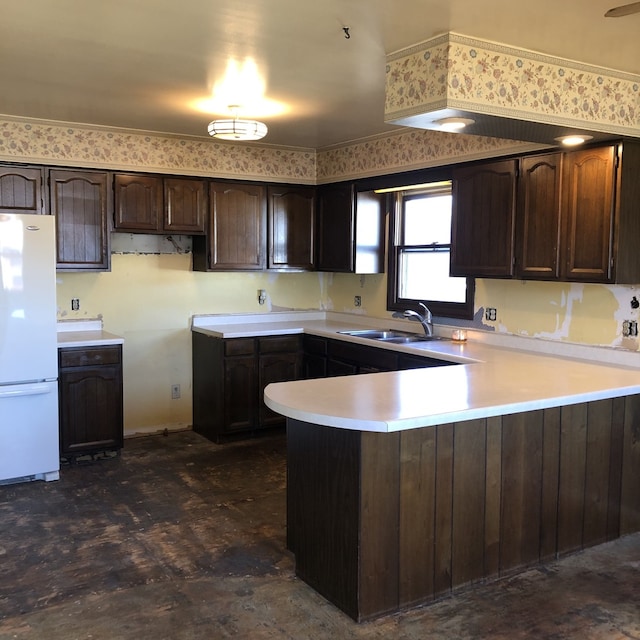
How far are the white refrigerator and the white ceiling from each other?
0.85 metres

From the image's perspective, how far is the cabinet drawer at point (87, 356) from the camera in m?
4.54

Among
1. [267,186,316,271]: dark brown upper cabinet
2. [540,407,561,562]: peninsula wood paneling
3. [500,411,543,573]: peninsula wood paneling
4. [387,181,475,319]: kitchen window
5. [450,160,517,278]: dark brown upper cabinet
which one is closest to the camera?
[500,411,543,573]: peninsula wood paneling

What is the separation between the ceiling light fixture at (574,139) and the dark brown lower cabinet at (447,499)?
1311 mm

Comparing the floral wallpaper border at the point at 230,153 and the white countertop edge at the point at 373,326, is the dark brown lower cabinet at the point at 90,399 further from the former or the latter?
the floral wallpaper border at the point at 230,153

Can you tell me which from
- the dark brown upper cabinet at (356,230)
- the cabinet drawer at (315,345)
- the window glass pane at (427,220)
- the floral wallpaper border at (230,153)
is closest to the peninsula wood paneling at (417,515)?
the floral wallpaper border at (230,153)

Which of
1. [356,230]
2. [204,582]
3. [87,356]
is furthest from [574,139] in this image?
[87,356]

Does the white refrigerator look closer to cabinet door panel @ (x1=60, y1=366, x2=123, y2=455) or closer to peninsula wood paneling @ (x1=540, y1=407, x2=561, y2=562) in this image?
cabinet door panel @ (x1=60, y1=366, x2=123, y2=455)

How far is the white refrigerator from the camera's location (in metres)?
4.07

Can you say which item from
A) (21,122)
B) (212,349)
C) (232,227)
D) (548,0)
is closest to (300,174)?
(232,227)

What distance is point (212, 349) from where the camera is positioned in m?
5.27

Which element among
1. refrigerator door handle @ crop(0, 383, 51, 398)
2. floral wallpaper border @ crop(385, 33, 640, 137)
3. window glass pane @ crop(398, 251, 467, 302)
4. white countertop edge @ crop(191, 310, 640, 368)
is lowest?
refrigerator door handle @ crop(0, 383, 51, 398)

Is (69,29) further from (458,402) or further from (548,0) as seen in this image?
(458,402)

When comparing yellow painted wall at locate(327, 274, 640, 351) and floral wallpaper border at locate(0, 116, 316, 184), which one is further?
floral wallpaper border at locate(0, 116, 316, 184)

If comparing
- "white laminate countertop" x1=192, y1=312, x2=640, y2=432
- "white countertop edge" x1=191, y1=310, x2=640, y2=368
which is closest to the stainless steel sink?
"white countertop edge" x1=191, y1=310, x2=640, y2=368
